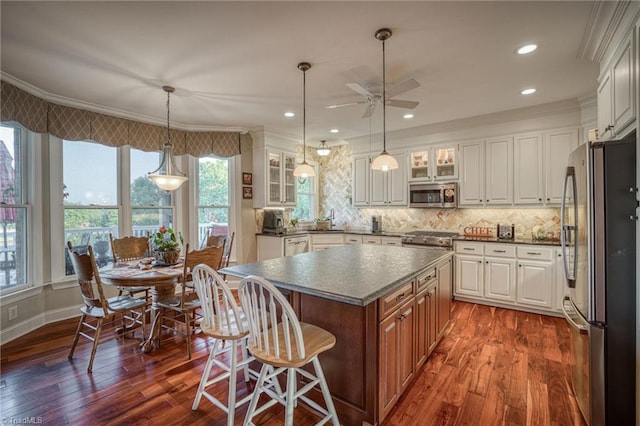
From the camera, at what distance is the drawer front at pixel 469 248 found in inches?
160

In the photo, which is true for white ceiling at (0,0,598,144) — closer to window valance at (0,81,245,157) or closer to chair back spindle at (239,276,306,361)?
window valance at (0,81,245,157)

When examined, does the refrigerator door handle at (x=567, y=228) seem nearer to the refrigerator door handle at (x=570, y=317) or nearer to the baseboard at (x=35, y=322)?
the refrigerator door handle at (x=570, y=317)

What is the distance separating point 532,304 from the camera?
12.3 ft

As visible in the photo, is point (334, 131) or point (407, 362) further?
point (334, 131)

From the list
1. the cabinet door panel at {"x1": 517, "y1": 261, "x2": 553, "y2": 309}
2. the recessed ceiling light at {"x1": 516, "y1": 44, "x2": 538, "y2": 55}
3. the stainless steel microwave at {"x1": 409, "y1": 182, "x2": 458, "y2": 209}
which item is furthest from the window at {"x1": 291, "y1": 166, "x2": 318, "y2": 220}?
the recessed ceiling light at {"x1": 516, "y1": 44, "x2": 538, "y2": 55}

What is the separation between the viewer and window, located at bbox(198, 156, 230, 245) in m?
4.80

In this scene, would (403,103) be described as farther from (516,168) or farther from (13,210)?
(13,210)

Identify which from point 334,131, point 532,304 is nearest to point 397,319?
point 532,304

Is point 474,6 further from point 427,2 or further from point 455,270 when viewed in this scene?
point 455,270

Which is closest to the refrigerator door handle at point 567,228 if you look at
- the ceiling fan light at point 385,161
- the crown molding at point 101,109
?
the ceiling fan light at point 385,161

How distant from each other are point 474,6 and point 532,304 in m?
3.53

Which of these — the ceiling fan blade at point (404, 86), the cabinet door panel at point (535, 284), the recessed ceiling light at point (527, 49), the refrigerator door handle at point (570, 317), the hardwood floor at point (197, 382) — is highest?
the recessed ceiling light at point (527, 49)

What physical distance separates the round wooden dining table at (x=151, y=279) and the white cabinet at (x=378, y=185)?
3.40 meters

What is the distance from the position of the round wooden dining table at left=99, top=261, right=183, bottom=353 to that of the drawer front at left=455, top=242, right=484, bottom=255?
3.60 meters
